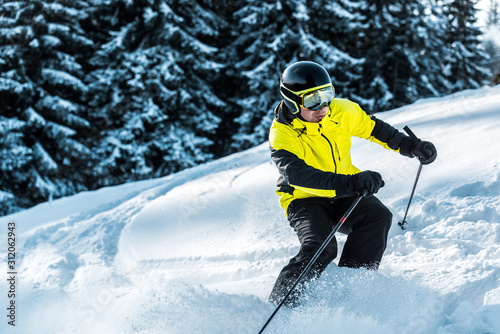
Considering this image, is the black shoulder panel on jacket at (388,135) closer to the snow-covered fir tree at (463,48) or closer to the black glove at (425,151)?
the black glove at (425,151)

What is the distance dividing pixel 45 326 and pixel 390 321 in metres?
2.88

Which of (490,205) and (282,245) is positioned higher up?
(490,205)

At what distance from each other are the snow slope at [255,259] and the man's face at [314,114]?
1121 mm

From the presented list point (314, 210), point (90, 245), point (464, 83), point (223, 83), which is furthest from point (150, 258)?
point (464, 83)

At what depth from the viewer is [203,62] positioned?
647 inches

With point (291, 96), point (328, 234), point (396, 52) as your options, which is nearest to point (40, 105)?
point (291, 96)

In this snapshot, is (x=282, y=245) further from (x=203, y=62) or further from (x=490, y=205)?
(x=203, y=62)

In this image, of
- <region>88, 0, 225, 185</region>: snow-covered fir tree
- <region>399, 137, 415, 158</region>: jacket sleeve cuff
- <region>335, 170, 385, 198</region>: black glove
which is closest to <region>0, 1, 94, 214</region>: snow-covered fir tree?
<region>88, 0, 225, 185</region>: snow-covered fir tree

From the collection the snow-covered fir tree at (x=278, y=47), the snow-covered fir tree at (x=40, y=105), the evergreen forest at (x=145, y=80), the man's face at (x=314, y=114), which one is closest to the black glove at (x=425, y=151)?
the man's face at (x=314, y=114)

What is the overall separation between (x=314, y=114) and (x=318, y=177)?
485 mm

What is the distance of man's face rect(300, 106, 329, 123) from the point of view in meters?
3.02

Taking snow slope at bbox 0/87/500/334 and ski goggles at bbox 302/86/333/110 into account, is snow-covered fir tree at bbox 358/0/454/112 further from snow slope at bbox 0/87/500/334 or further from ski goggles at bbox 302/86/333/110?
ski goggles at bbox 302/86/333/110

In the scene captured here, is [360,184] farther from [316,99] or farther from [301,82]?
[301,82]

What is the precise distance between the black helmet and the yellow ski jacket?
14 centimetres
